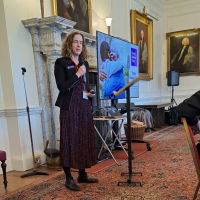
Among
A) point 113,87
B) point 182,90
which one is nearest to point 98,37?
point 113,87

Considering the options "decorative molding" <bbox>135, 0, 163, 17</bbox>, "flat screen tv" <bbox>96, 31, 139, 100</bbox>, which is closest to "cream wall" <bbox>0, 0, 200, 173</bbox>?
"flat screen tv" <bbox>96, 31, 139, 100</bbox>

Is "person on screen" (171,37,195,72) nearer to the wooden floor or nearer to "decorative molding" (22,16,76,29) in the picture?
"decorative molding" (22,16,76,29)

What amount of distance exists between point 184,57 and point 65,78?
615 centimetres

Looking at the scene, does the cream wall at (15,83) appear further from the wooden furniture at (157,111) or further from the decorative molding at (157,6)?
the decorative molding at (157,6)

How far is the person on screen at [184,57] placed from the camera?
7219 mm

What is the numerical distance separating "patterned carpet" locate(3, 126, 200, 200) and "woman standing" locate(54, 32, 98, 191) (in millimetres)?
169

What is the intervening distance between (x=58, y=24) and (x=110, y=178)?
2.16 metres

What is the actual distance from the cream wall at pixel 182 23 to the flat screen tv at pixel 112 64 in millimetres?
3795

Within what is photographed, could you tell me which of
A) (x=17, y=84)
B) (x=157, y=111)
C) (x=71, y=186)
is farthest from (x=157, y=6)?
(x=71, y=186)

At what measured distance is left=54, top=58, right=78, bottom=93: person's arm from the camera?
2072 mm

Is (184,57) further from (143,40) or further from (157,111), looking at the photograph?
(157,111)

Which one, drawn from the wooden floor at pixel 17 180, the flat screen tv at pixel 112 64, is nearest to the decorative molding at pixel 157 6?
the flat screen tv at pixel 112 64

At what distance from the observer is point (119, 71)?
3717 mm

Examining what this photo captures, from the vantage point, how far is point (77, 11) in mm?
3891
